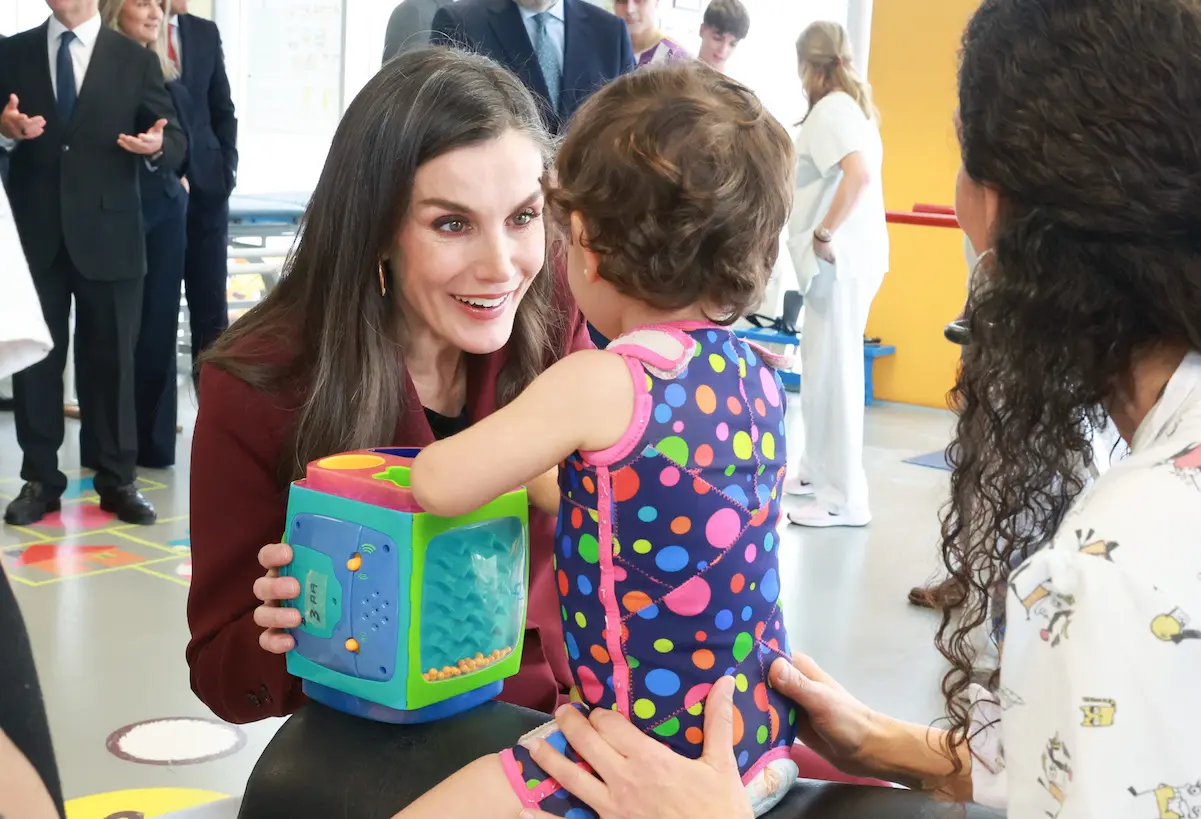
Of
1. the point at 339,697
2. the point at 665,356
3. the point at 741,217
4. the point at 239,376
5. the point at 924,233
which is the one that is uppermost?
the point at 741,217

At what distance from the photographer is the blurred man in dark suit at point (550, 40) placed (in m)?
3.60

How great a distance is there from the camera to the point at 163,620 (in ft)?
11.5

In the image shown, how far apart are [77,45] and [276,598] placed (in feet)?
11.4

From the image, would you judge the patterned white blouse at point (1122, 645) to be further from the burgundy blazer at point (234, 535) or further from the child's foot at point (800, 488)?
the child's foot at point (800, 488)

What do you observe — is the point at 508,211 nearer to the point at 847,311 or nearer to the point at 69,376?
the point at 847,311

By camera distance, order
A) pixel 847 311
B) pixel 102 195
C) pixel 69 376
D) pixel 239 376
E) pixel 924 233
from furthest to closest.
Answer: pixel 924 233
pixel 69 376
pixel 847 311
pixel 102 195
pixel 239 376

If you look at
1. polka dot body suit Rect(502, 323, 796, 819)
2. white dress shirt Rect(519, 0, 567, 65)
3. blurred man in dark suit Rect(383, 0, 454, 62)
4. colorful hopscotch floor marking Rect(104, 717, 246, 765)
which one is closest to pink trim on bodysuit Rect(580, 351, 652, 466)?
polka dot body suit Rect(502, 323, 796, 819)

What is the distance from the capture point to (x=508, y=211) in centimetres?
160

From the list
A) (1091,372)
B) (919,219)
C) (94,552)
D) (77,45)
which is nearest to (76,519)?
(94,552)

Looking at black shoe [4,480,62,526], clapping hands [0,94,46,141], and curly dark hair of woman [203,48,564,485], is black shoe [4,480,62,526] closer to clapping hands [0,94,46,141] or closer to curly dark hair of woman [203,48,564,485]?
clapping hands [0,94,46,141]

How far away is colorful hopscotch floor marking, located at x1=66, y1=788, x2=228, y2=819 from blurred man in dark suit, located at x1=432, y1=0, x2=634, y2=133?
6.21 feet

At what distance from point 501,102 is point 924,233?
19.3ft

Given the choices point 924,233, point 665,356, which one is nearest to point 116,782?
point 665,356

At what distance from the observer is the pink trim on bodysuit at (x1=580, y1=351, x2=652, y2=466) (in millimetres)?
1223
